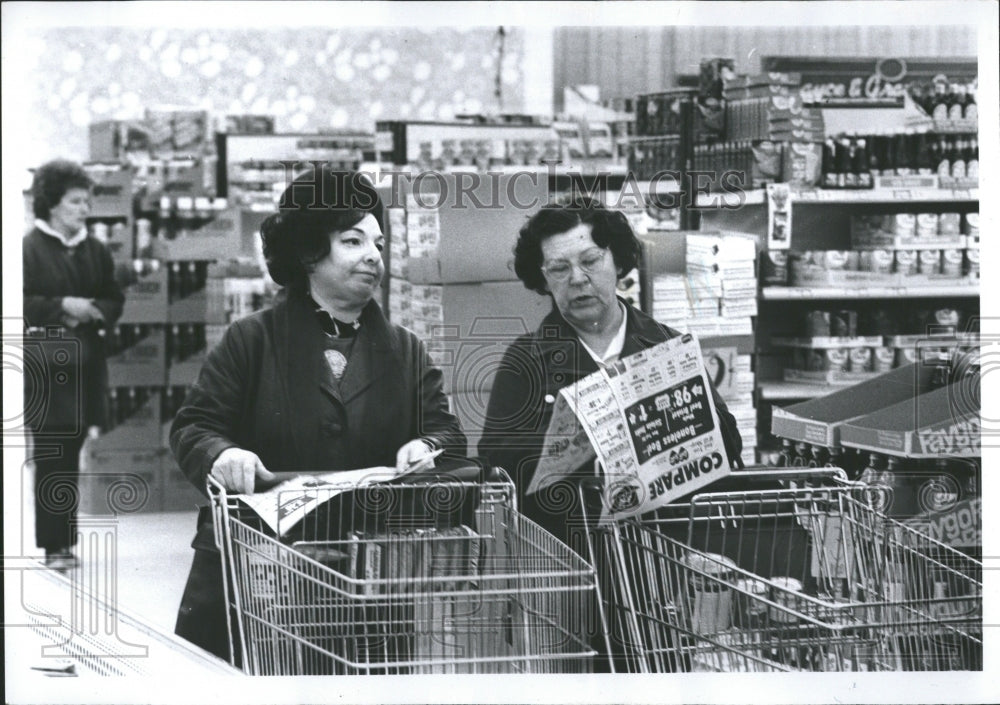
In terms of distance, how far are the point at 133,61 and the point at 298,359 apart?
97 centimetres

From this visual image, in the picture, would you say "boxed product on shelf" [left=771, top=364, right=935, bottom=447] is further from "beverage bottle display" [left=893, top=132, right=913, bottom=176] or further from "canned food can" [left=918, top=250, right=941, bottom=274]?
"beverage bottle display" [left=893, top=132, right=913, bottom=176]

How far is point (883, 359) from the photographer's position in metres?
4.41

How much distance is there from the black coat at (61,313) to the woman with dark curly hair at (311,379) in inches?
15.1

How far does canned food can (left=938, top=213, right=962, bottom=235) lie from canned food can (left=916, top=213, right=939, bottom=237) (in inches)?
0.7

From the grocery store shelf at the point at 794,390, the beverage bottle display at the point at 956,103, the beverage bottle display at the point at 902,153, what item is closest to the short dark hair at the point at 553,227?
the grocery store shelf at the point at 794,390

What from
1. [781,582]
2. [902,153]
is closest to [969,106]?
[902,153]

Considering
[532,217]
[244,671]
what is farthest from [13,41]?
[244,671]

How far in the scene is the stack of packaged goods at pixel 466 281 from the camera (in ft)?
11.8

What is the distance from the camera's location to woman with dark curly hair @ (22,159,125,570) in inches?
145

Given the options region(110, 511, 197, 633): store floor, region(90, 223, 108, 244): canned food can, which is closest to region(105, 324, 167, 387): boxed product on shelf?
region(90, 223, 108, 244): canned food can

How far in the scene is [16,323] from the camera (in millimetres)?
3619

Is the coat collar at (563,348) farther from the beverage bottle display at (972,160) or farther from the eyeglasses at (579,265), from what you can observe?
the beverage bottle display at (972,160)

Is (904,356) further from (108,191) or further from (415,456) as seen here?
(108,191)

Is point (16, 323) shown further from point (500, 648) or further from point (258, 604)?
point (500, 648)
